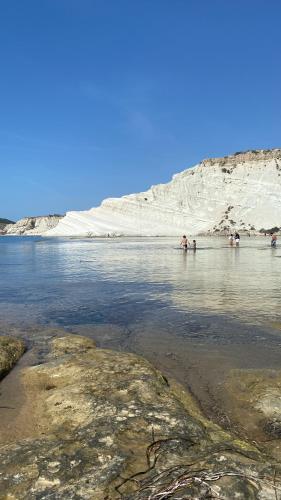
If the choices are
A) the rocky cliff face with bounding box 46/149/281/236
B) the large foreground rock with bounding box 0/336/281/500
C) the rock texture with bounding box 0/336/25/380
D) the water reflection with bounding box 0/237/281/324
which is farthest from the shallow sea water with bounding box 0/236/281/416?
the rocky cliff face with bounding box 46/149/281/236

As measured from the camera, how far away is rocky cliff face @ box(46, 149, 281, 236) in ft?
287

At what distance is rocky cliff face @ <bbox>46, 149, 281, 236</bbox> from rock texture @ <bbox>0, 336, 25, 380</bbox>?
8040 centimetres

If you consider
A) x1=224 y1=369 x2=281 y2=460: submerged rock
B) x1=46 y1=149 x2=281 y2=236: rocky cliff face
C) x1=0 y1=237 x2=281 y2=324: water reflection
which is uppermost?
x1=46 y1=149 x2=281 y2=236: rocky cliff face

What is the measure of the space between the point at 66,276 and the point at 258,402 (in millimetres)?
18589

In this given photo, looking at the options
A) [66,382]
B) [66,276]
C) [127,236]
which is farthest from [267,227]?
[66,382]

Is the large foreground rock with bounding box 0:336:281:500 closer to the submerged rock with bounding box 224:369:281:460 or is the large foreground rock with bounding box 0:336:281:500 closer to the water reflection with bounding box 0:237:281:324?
the submerged rock with bounding box 224:369:281:460

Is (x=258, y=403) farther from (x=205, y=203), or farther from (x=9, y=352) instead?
(x=205, y=203)

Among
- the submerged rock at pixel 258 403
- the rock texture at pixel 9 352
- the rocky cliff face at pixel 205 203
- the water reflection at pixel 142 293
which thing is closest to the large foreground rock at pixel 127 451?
the submerged rock at pixel 258 403

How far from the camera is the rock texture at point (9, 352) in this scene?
7.79 metres

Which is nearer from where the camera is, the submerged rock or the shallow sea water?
the submerged rock

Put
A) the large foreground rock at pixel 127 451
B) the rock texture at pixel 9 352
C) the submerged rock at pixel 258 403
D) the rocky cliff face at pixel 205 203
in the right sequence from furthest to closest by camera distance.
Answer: the rocky cliff face at pixel 205 203
the rock texture at pixel 9 352
the submerged rock at pixel 258 403
the large foreground rock at pixel 127 451

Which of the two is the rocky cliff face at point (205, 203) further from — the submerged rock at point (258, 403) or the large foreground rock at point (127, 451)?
the large foreground rock at point (127, 451)

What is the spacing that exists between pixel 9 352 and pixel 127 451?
16.0 feet

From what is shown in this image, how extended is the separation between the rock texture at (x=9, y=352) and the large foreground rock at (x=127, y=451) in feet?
4.42
